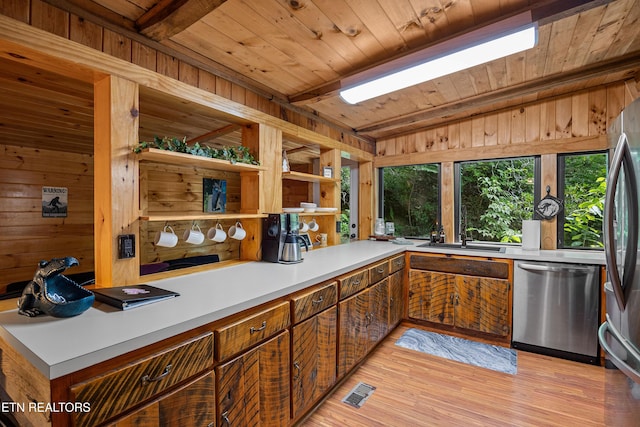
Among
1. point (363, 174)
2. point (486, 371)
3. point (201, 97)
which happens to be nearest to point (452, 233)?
point (363, 174)

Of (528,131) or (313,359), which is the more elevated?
(528,131)

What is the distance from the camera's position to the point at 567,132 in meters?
2.99

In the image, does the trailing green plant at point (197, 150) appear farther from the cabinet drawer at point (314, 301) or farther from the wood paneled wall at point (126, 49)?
the cabinet drawer at point (314, 301)

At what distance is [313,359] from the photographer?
179 centimetres

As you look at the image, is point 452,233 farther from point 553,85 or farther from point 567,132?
point 553,85

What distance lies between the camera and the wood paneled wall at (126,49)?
1.23 meters

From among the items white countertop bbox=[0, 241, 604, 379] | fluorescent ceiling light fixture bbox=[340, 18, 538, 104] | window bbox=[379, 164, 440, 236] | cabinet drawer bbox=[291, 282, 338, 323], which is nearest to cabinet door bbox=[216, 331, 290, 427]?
cabinet drawer bbox=[291, 282, 338, 323]

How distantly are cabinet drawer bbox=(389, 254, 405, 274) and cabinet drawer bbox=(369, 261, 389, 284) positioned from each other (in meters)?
0.10

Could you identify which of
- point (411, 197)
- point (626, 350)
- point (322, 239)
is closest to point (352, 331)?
point (322, 239)

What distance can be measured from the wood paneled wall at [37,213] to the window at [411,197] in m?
3.56

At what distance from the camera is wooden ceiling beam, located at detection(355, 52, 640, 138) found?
2.37 meters

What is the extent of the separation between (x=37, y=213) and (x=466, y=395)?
13.5 feet

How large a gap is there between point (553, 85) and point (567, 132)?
0.66 metres

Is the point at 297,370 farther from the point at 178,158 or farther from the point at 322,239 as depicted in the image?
the point at 322,239
